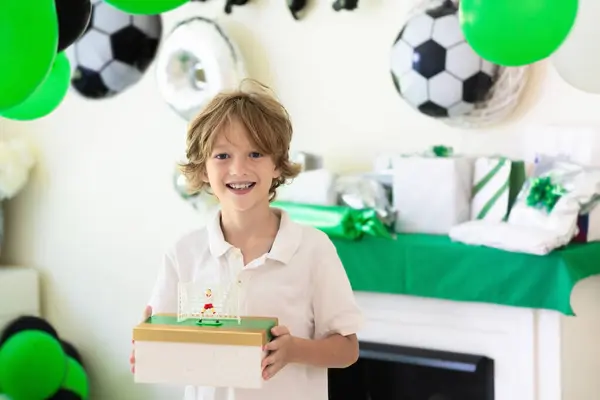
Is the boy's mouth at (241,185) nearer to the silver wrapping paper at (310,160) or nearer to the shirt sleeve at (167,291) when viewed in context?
the shirt sleeve at (167,291)

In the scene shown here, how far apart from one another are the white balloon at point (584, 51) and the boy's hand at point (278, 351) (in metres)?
0.96

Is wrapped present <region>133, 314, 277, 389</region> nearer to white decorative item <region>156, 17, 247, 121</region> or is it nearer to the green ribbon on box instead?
the green ribbon on box

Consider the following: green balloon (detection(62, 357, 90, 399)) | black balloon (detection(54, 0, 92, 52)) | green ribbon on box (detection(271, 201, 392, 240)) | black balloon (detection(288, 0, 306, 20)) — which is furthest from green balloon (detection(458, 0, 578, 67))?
green balloon (detection(62, 357, 90, 399))

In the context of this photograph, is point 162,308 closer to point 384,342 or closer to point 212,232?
point 212,232

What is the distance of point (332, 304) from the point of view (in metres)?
1.40

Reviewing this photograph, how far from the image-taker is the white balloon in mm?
1811

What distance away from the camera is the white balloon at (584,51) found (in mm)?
1811

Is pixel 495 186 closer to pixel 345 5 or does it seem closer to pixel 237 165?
pixel 345 5

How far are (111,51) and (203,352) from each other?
52.4 inches

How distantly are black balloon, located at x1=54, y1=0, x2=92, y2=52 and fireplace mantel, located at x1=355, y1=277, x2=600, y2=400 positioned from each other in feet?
3.80

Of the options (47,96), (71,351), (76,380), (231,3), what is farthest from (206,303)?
(71,351)

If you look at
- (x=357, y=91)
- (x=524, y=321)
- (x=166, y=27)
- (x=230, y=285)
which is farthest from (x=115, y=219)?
(x=230, y=285)

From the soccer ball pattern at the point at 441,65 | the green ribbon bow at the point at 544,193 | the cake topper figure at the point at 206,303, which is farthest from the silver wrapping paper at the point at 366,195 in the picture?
the cake topper figure at the point at 206,303

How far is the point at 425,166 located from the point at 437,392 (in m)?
0.56
